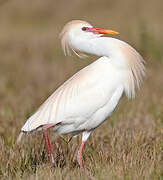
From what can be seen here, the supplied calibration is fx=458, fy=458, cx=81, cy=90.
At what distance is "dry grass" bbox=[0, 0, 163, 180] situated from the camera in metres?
3.96

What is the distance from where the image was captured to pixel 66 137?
16.4 feet

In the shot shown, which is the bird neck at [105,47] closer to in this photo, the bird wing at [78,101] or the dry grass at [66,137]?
the bird wing at [78,101]

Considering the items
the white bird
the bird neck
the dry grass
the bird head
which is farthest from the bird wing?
the dry grass

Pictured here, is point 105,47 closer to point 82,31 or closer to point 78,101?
point 82,31

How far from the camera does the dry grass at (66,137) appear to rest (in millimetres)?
3965

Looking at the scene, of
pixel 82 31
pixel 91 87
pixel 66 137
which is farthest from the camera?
pixel 66 137

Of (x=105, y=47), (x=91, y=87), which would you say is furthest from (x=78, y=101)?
(x=105, y=47)

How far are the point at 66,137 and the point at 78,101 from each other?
100 centimetres

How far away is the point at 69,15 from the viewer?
21172mm

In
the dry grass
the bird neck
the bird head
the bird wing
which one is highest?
the bird head

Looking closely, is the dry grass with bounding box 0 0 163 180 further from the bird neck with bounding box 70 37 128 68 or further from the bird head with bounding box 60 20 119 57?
the bird head with bounding box 60 20 119 57

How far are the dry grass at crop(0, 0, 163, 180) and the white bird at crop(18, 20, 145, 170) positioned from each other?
1.10 feet

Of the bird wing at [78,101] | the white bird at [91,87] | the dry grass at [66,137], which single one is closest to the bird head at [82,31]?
the white bird at [91,87]

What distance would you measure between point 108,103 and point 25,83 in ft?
19.1
